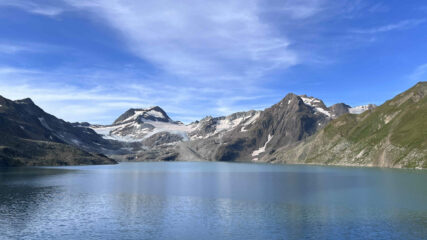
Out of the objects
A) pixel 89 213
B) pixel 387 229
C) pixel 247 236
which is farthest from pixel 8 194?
pixel 387 229

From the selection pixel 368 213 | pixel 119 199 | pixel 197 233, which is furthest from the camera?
pixel 119 199

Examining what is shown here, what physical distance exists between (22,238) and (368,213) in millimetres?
58480

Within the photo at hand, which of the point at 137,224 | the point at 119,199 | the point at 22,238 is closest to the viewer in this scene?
the point at 22,238

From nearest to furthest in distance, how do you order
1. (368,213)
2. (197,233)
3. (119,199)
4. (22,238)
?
(22,238) → (197,233) → (368,213) → (119,199)

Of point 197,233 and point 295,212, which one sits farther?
point 295,212

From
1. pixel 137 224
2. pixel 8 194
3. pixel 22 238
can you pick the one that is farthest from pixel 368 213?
pixel 8 194

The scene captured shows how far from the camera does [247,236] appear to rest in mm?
51375

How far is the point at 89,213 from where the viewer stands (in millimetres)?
70125

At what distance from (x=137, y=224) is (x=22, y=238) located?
17.1 m

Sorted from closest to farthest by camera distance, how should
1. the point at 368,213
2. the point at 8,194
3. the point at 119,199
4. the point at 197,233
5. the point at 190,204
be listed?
the point at 197,233 < the point at 368,213 < the point at 190,204 < the point at 119,199 < the point at 8,194

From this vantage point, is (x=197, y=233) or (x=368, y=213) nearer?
(x=197, y=233)

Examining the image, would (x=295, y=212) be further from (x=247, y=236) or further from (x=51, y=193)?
(x=51, y=193)

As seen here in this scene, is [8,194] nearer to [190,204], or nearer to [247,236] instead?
[190,204]

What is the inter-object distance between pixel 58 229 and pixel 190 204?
3184 cm
